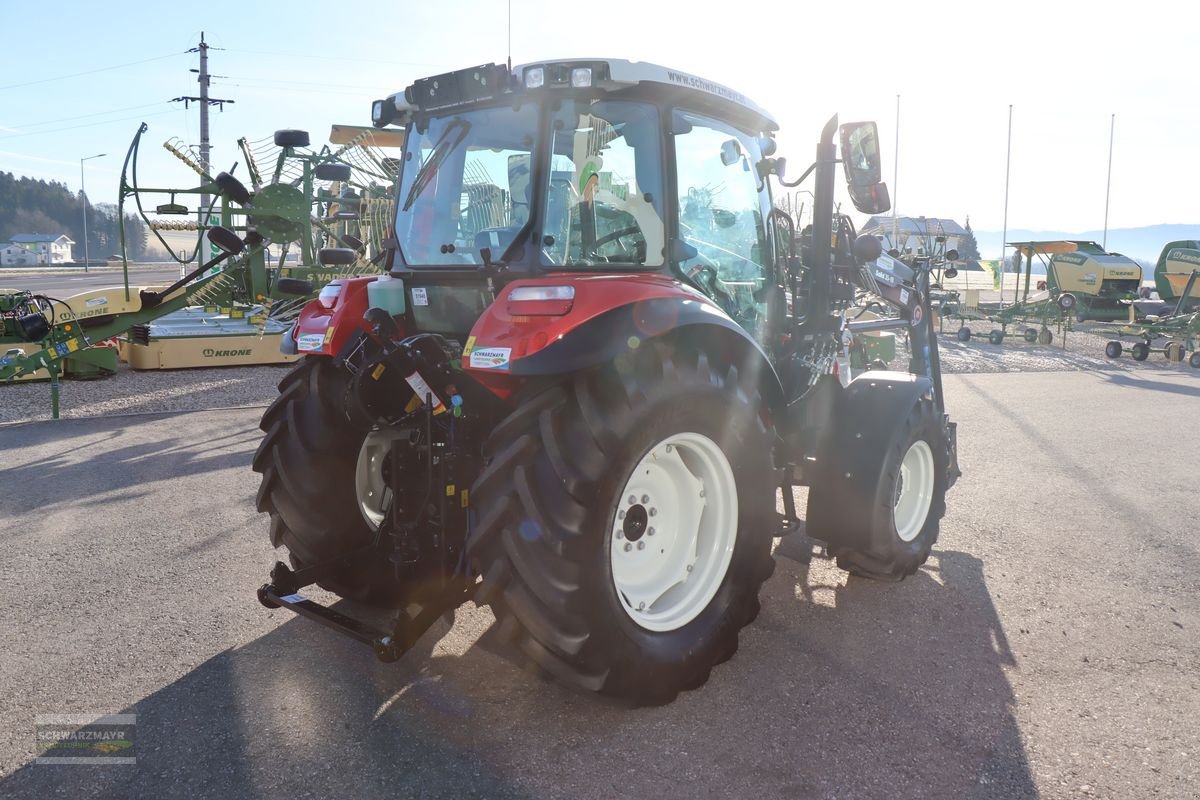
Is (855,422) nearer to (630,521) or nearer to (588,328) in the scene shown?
(630,521)

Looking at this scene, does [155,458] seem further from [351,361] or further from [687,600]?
[687,600]

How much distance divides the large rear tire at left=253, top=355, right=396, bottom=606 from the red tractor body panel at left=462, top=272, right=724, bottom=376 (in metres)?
0.90

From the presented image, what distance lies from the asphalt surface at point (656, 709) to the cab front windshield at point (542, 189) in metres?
1.56

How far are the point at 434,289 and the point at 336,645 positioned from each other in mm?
1505

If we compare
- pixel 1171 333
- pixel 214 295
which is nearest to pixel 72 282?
pixel 214 295

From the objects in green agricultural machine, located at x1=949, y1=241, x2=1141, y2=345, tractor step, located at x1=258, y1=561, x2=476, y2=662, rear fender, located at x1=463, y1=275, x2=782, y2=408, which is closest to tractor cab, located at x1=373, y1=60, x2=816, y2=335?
rear fender, located at x1=463, y1=275, x2=782, y2=408

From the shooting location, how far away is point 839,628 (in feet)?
12.0

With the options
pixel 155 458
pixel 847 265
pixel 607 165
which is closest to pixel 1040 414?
pixel 847 265

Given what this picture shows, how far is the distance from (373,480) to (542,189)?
1524mm

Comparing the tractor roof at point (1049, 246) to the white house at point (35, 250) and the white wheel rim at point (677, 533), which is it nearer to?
Answer: the white wheel rim at point (677, 533)

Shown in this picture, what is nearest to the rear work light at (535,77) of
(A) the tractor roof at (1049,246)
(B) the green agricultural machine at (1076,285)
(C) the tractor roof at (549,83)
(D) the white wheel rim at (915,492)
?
(C) the tractor roof at (549,83)

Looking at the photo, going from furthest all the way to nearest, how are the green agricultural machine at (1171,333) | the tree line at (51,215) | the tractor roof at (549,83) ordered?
the tree line at (51,215) → the green agricultural machine at (1171,333) → the tractor roof at (549,83)

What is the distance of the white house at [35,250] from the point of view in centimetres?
7300

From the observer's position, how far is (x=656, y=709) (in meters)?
2.93
